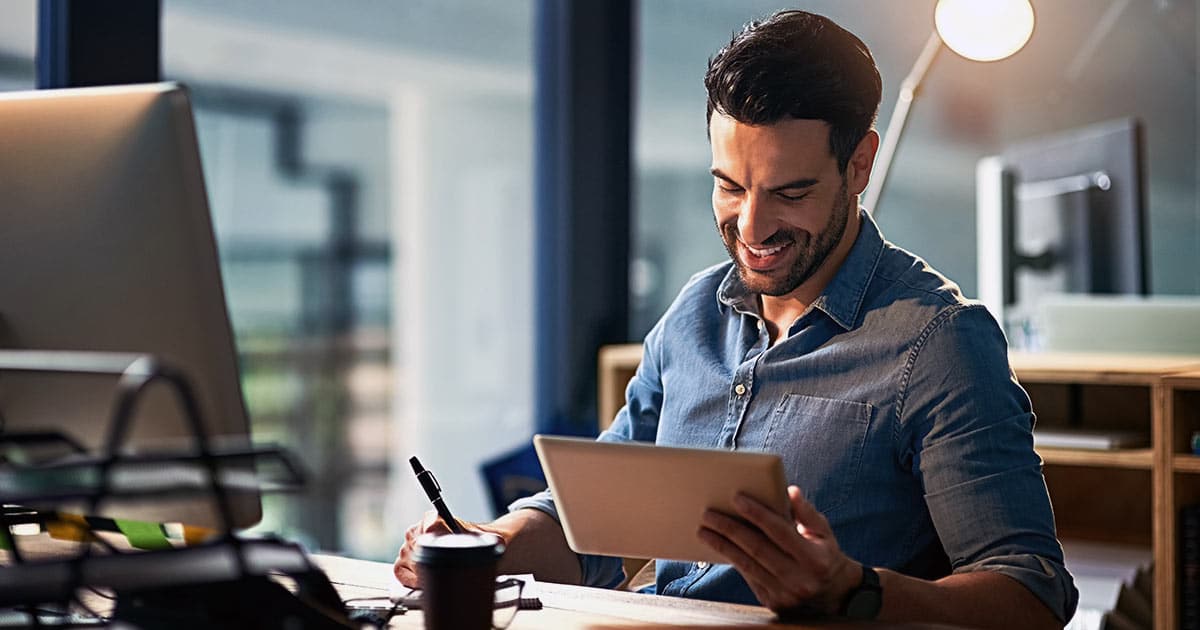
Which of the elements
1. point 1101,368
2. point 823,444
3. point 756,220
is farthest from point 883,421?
point 1101,368

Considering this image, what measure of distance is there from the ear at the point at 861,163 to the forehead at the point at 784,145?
0.05 metres

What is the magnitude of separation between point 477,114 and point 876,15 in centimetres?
126

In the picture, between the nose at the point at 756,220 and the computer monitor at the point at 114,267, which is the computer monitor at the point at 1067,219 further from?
the computer monitor at the point at 114,267

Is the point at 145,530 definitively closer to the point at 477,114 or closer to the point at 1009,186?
the point at 1009,186

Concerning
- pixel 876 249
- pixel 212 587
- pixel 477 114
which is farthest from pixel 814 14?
pixel 477 114

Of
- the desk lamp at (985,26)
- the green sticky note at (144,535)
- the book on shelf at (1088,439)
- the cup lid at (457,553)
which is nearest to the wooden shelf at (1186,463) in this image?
the book on shelf at (1088,439)

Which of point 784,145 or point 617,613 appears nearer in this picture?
point 617,613

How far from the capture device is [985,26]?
2709 mm

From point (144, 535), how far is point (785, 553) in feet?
2.60

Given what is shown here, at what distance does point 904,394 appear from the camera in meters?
1.47

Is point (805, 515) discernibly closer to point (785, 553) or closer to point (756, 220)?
point (785, 553)

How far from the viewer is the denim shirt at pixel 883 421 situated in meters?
1.37

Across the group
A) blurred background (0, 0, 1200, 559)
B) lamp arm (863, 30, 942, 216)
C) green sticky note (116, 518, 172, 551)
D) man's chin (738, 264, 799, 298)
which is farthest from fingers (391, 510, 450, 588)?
blurred background (0, 0, 1200, 559)

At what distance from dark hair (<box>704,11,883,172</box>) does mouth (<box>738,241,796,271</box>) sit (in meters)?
0.14
